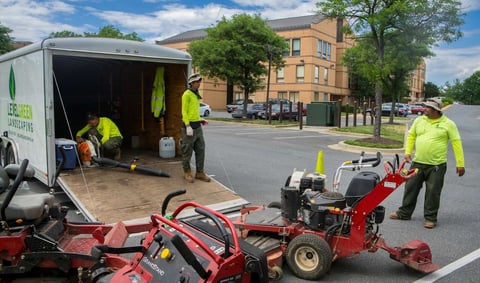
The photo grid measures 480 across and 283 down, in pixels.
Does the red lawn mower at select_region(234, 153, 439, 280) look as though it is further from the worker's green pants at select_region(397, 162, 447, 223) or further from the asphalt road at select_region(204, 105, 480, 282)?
the worker's green pants at select_region(397, 162, 447, 223)

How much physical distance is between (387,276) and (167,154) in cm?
562

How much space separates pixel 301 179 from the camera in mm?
4691

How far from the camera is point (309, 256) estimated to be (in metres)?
4.26

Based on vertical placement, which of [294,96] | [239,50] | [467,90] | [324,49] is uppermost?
[324,49]

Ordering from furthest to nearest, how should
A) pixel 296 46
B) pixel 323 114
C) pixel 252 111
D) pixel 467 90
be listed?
pixel 467 90 → pixel 296 46 → pixel 252 111 → pixel 323 114

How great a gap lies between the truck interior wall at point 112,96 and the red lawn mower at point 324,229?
214 inches

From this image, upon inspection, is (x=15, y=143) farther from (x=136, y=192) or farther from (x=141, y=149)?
(x=136, y=192)

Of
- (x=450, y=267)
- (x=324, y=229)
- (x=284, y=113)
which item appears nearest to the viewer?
(x=324, y=229)

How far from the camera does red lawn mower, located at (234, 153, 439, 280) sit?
13.8 feet

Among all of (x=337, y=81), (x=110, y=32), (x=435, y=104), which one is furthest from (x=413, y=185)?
(x=337, y=81)

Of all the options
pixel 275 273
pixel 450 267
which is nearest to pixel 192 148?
pixel 275 273

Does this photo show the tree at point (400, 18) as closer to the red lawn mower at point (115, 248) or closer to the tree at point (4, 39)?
the red lawn mower at point (115, 248)

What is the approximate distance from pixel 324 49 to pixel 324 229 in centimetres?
4870

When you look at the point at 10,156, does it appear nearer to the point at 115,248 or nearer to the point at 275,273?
the point at 115,248
